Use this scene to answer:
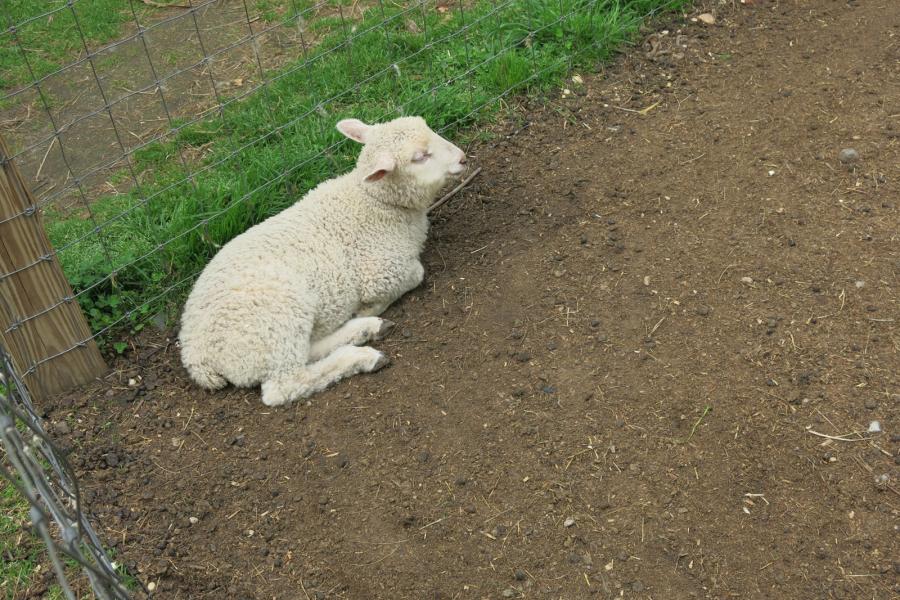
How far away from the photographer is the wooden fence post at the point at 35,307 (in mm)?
3750

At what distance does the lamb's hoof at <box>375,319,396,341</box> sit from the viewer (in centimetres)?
429

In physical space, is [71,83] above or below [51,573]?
above

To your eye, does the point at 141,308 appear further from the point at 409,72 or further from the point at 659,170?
the point at 659,170

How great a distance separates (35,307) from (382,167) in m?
1.66

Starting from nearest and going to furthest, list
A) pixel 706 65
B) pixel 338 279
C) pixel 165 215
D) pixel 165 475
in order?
pixel 165 475 → pixel 338 279 → pixel 165 215 → pixel 706 65

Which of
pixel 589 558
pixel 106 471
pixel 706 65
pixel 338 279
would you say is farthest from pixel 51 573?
pixel 706 65

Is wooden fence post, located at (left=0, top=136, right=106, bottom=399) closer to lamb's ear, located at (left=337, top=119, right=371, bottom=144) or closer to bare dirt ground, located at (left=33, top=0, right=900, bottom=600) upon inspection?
bare dirt ground, located at (left=33, top=0, right=900, bottom=600)

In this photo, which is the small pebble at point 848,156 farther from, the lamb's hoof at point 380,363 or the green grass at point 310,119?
the lamb's hoof at point 380,363

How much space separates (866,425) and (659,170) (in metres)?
1.93

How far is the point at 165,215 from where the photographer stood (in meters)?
4.92

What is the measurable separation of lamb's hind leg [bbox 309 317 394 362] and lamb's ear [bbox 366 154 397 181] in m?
0.69

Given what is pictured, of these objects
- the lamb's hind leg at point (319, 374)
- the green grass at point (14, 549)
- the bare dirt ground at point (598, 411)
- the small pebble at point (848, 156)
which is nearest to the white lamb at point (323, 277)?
the lamb's hind leg at point (319, 374)

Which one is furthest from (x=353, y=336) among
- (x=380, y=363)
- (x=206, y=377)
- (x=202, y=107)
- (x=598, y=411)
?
(x=202, y=107)

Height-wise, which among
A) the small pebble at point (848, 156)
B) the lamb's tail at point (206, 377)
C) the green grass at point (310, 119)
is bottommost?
the small pebble at point (848, 156)
